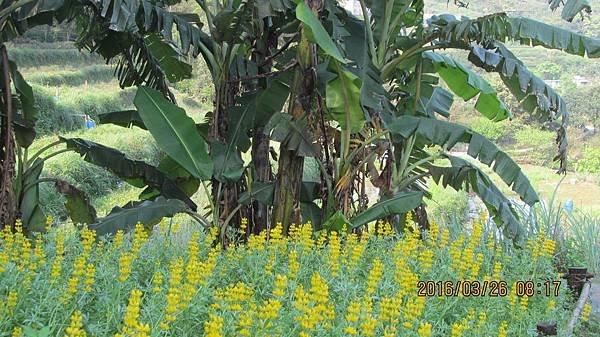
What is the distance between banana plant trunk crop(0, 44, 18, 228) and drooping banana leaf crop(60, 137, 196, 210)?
1.20 ft

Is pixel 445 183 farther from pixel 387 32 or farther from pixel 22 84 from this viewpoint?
pixel 22 84

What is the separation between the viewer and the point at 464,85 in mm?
5809

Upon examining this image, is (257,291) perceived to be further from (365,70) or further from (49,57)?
(49,57)

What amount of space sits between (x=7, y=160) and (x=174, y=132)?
1.21 m

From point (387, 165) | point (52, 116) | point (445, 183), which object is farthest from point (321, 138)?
point (52, 116)

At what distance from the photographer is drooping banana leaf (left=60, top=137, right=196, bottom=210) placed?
4.96m

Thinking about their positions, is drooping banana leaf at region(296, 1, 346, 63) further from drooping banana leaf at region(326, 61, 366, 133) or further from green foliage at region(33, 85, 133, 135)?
green foliage at region(33, 85, 133, 135)

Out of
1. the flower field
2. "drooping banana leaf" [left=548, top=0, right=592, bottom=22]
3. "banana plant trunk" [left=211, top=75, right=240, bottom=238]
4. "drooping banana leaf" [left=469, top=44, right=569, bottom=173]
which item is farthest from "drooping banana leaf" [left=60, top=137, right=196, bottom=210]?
"drooping banana leaf" [left=548, top=0, right=592, bottom=22]

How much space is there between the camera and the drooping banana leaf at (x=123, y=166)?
496cm

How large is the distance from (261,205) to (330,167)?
633 mm

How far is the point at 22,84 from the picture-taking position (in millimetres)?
4984

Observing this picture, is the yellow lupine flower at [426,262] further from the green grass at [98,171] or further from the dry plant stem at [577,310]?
the green grass at [98,171]

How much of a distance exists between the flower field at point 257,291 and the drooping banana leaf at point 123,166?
4.07 ft

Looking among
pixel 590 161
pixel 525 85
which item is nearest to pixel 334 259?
pixel 525 85
